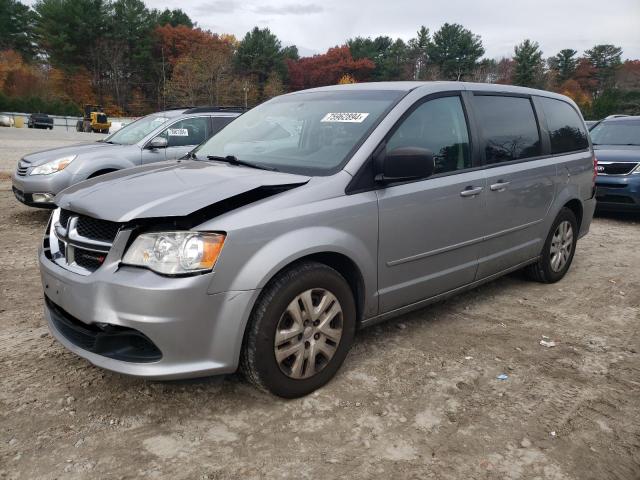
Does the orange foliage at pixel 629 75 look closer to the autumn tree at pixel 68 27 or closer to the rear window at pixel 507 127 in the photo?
the autumn tree at pixel 68 27

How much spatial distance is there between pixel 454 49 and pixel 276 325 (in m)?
87.0

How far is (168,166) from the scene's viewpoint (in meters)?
3.63

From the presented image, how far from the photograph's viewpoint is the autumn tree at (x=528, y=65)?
76.1 metres

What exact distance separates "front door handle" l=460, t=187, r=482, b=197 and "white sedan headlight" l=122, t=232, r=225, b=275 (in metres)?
1.94

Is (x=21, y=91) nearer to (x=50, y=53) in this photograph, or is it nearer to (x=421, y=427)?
(x=50, y=53)

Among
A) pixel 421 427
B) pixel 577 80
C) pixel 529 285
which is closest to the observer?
pixel 421 427

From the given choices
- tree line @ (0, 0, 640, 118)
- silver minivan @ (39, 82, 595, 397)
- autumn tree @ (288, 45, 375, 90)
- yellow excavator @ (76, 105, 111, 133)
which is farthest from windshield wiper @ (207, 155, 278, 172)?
autumn tree @ (288, 45, 375, 90)

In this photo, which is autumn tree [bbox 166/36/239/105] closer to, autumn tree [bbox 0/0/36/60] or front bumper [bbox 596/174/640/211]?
autumn tree [bbox 0/0/36/60]

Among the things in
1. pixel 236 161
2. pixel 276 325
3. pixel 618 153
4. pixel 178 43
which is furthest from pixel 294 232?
pixel 178 43

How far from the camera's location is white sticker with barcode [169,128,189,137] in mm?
7868

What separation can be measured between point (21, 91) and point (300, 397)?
6789 cm

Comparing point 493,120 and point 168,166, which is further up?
point 493,120

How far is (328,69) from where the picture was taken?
88.3m

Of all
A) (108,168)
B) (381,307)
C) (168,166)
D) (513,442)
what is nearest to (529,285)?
(381,307)
